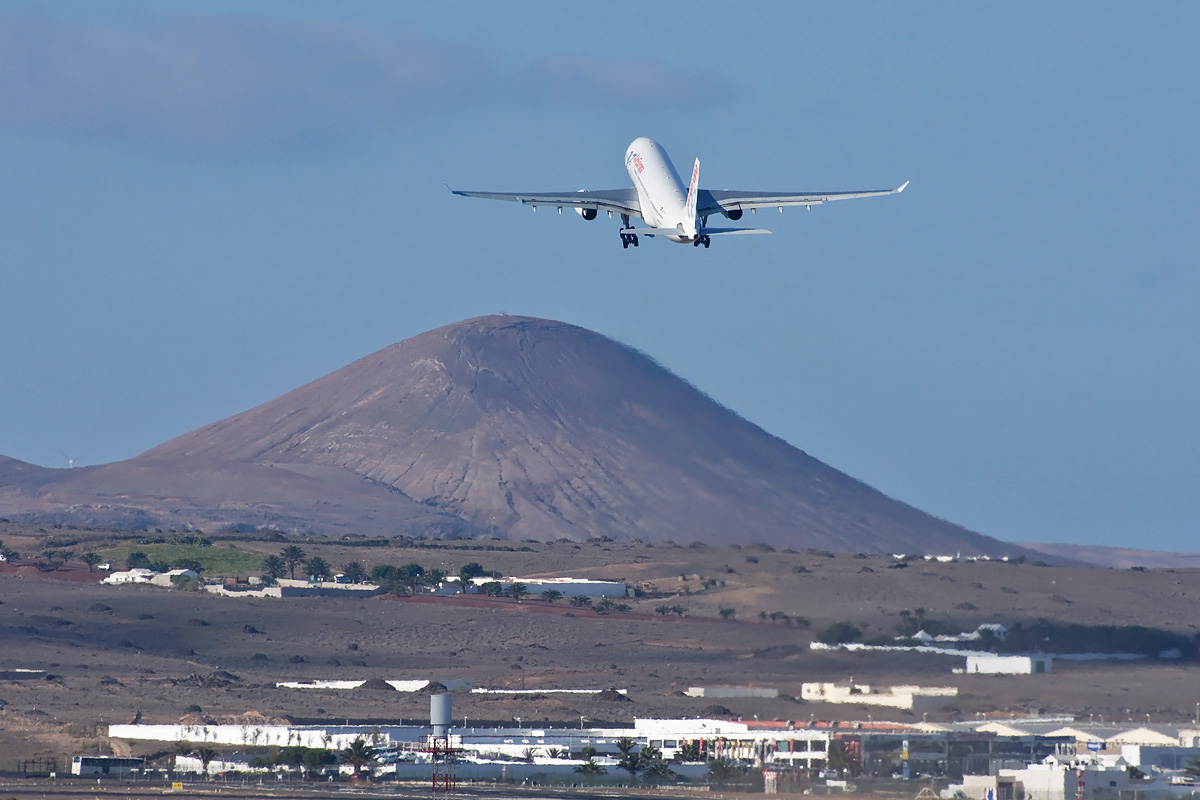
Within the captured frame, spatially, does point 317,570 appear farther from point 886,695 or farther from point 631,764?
point 631,764

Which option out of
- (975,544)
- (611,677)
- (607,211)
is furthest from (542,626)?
(607,211)

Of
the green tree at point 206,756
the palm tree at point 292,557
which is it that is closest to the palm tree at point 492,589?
the palm tree at point 292,557

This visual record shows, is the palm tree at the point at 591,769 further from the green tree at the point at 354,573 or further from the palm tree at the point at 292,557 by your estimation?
the palm tree at the point at 292,557

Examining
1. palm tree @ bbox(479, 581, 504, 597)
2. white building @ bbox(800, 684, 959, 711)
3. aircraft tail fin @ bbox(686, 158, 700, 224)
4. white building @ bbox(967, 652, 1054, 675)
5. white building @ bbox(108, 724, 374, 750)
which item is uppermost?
aircraft tail fin @ bbox(686, 158, 700, 224)

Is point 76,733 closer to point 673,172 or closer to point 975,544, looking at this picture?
point 673,172

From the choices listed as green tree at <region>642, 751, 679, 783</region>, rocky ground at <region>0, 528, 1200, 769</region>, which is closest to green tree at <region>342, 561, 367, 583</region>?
rocky ground at <region>0, 528, 1200, 769</region>

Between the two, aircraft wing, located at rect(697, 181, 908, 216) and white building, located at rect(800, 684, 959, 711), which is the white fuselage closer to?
aircraft wing, located at rect(697, 181, 908, 216)
